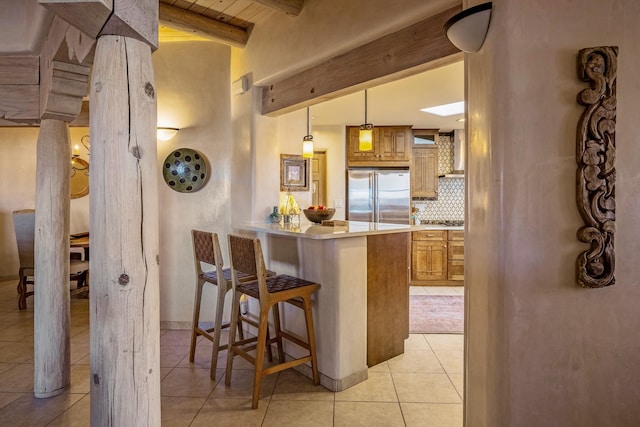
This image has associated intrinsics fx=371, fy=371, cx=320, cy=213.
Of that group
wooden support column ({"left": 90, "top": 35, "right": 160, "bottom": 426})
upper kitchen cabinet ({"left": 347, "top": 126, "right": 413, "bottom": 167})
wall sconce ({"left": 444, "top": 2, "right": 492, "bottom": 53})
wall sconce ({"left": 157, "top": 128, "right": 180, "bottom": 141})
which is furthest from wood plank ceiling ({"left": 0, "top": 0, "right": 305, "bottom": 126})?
upper kitchen cabinet ({"left": 347, "top": 126, "right": 413, "bottom": 167})

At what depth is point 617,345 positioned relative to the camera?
134 centimetres

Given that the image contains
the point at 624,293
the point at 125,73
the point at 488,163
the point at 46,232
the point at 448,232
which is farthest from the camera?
the point at 448,232

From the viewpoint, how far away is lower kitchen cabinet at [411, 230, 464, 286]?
551 centimetres

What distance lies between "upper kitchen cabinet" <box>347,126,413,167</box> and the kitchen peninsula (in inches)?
112

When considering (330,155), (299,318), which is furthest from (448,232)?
(299,318)

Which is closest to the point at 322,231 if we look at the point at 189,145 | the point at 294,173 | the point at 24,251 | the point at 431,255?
the point at 294,173

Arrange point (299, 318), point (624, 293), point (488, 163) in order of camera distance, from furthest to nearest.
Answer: point (299, 318) → point (488, 163) → point (624, 293)

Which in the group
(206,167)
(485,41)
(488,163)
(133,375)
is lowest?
(133,375)

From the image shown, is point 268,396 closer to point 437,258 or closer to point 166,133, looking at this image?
point 166,133

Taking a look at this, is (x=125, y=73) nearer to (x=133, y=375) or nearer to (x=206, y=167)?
(x=133, y=375)

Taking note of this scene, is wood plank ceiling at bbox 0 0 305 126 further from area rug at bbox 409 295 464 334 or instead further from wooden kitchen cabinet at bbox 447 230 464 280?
wooden kitchen cabinet at bbox 447 230 464 280

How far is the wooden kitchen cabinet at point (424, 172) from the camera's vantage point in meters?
5.90

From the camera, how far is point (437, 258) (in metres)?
5.53

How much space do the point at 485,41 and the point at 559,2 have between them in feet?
0.86
